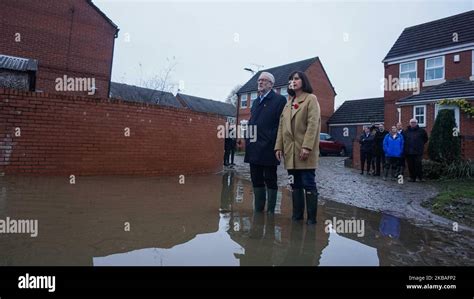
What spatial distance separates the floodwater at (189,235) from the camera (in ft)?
8.56

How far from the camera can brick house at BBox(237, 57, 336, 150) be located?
106ft

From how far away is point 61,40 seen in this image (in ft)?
50.0

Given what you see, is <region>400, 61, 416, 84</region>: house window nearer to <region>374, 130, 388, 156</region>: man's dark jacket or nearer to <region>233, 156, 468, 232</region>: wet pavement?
<region>374, 130, 388, 156</region>: man's dark jacket

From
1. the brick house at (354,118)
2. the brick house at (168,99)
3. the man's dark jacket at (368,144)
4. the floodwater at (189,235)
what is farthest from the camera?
the brick house at (168,99)

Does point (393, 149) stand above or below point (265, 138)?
above

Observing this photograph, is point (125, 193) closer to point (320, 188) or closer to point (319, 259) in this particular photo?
point (319, 259)

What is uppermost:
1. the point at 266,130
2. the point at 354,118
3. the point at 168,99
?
the point at 168,99

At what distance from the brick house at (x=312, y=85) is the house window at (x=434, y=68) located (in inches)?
509

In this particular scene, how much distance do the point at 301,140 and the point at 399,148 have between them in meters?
6.64

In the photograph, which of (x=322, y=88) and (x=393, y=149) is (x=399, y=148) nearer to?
(x=393, y=149)

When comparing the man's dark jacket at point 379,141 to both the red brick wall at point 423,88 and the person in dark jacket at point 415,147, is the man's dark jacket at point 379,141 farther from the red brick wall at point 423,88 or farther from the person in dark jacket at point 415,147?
the red brick wall at point 423,88

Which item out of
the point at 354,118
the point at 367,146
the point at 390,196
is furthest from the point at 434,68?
the point at 390,196

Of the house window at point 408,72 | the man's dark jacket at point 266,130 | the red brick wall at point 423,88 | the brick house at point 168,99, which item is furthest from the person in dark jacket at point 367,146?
the brick house at point 168,99
